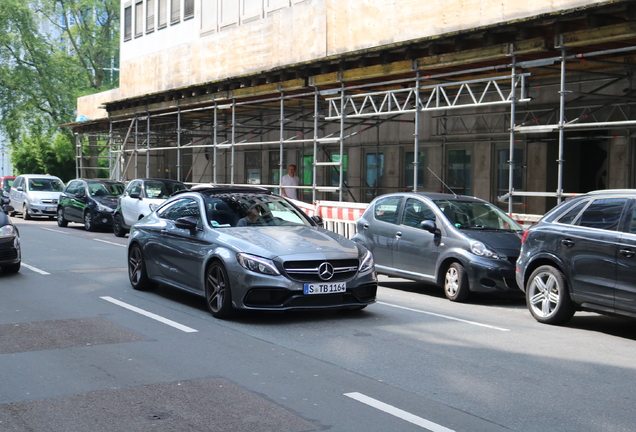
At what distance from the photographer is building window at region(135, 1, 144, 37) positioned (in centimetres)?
3920

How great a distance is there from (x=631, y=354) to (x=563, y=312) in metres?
1.44

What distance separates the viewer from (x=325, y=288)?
8.81m

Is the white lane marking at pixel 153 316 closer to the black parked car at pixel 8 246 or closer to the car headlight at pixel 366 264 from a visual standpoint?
the car headlight at pixel 366 264

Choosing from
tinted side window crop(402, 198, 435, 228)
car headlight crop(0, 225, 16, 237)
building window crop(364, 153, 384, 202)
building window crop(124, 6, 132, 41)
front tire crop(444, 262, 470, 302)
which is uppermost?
building window crop(124, 6, 132, 41)

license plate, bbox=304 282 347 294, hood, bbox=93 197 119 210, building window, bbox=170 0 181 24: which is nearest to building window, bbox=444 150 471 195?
hood, bbox=93 197 119 210

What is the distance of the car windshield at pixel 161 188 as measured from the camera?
22203 mm

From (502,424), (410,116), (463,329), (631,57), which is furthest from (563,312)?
(410,116)

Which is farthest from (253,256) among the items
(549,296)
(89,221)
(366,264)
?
(89,221)

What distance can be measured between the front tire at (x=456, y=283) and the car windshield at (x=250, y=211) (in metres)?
2.36

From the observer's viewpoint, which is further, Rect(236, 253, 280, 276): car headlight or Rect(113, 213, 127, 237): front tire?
Rect(113, 213, 127, 237): front tire

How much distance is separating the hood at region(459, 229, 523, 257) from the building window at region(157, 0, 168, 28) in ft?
92.0

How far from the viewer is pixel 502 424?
5.37 metres

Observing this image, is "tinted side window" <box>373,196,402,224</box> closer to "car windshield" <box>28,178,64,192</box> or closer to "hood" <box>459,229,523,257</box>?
"hood" <box>459,229,523,257</box>

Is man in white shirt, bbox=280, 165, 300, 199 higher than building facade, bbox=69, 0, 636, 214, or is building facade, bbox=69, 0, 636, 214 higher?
building facade, bbox=69, 0, 636, 214
